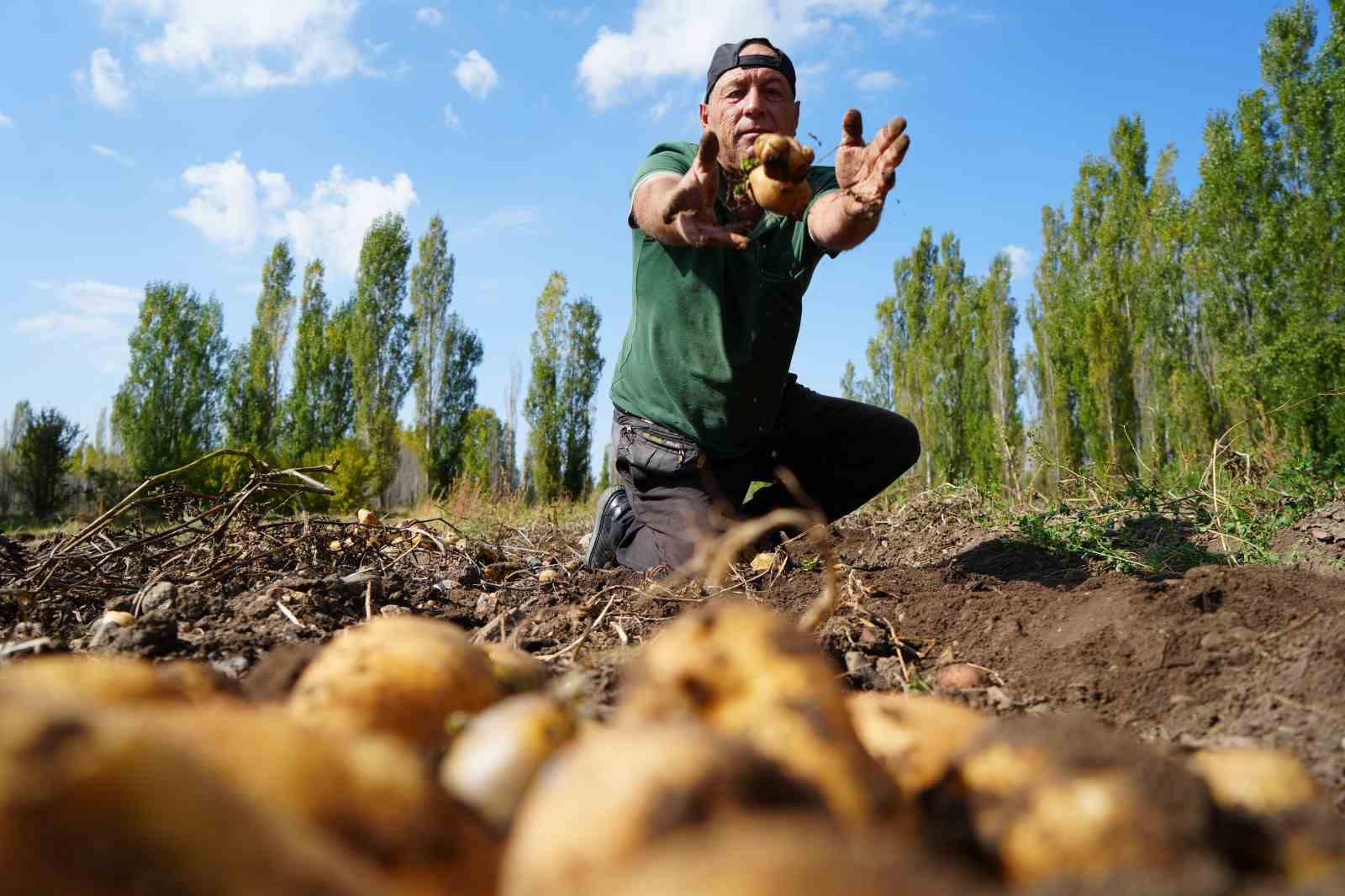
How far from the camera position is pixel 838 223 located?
4.47 metres

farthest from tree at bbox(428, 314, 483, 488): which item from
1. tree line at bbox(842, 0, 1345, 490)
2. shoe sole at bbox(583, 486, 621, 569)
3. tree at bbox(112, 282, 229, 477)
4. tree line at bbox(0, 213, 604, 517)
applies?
shoe sole at bbox(583, 486, 621, 569)

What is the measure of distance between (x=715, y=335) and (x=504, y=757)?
13.6ft

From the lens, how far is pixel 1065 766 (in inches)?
36.5

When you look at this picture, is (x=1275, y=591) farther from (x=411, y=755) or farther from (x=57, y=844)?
(x=57, y=844)

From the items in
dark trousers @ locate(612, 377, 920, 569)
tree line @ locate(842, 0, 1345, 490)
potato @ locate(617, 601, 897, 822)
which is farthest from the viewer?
tree line @ locate(842, 0, 1345, 490)

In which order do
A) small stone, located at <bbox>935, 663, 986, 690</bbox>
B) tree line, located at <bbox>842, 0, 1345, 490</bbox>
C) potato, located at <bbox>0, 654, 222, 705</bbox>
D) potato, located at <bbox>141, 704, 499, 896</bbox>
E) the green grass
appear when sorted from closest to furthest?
potato, located at <bbox>141, 704, 499, 896</bbox>, potato, located at <bbox>0, 654, 222, 705</bbox>, small stone, located at <bbox>935, 663, 986, 690</bbox>, the green grass, tree line, located at <bbox>842, 0, 1345, 490</bbox>

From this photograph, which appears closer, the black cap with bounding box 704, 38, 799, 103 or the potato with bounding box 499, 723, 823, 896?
the potato with bounding box 499, 723, 823, 896

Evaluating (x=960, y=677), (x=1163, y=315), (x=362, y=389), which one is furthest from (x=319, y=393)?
(x=960, y=677)

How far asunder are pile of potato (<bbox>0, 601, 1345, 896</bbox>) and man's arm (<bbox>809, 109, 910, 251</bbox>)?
344cm

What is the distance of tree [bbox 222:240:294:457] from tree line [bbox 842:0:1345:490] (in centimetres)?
2041

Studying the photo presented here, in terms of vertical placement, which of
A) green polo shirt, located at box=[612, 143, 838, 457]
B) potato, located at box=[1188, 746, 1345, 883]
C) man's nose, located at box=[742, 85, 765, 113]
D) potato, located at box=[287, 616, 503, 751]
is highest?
man's nose, located at box=[742, 85, 765, 113]

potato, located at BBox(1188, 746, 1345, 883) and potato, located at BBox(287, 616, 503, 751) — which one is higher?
potato, located at BBox(287, 616, 503, 751)

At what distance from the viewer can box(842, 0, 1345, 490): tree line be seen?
14.4m

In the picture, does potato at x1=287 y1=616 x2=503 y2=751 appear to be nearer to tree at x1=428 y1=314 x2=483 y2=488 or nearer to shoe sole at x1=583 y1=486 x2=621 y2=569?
shoe sole at x1=583 y1=486 x2=621 y2=569
